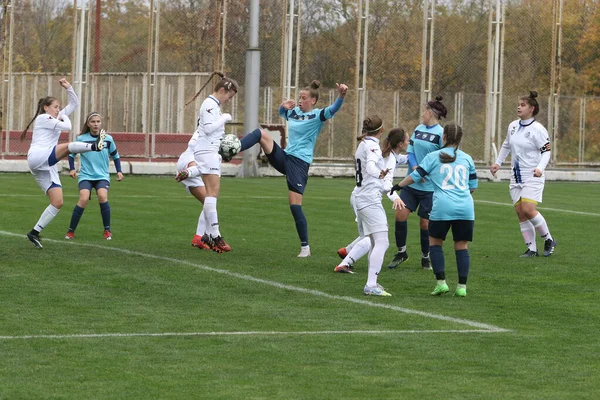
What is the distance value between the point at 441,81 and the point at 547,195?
36.1 ft

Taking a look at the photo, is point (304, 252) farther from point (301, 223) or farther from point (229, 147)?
point (229, 147)

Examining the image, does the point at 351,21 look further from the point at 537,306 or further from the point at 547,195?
the point at 537,306

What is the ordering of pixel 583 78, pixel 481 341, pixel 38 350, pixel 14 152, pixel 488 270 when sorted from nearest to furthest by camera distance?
1. pixel 38 350
2. pixel 481 341
3. pixel 488 270
4. pixel 14 152
5. pixel 583 78

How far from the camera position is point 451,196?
34.6 ft

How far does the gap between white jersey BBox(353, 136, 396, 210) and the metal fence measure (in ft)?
76.3

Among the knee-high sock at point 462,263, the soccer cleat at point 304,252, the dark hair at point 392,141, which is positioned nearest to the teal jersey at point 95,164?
the soccer cleat at point 304,252

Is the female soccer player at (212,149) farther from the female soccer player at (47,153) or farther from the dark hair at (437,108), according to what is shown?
the dark hair at (437,108)

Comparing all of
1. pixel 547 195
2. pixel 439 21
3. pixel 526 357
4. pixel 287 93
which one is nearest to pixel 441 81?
pixel 439 21

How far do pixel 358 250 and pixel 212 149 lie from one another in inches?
114

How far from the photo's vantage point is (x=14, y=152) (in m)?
34.4

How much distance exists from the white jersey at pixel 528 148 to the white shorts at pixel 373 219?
3858 mm

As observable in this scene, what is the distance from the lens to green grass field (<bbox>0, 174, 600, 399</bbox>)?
7.13 m

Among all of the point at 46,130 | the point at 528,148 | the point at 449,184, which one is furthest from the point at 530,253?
the point at 46,130

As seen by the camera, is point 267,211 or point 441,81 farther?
point 441,81
